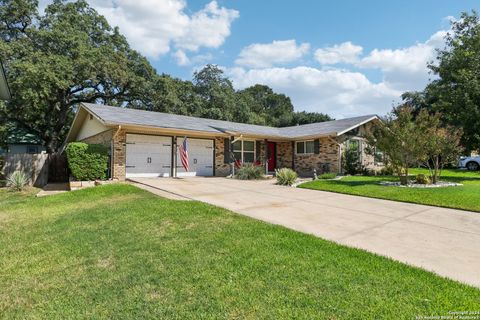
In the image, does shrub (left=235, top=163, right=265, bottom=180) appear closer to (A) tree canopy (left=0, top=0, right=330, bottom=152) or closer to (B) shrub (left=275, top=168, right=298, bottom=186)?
(B) shrub (left=275, top=168, right=298, bottom=186)

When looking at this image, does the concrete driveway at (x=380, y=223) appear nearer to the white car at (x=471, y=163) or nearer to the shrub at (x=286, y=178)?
the shrub at (x=286, y=178)

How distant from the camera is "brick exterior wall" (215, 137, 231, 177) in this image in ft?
56.2

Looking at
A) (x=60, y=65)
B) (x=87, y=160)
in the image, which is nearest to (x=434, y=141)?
(x=87, y=160)

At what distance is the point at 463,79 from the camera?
1716 centimetres

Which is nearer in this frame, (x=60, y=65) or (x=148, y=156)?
(x=148, y=156)

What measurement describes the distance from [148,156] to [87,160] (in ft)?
9.34

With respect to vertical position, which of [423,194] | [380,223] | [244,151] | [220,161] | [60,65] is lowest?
[380,223]

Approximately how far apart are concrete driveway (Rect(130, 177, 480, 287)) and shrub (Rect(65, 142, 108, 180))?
417 centimetres

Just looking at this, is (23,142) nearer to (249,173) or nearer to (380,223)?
(249,173)

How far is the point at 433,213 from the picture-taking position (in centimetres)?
735

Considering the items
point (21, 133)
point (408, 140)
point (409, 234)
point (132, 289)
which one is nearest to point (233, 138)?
point (408, 140)

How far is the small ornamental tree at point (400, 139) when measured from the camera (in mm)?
11508

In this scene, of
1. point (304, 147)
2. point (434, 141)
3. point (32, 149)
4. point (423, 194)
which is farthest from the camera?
point (32, 149)

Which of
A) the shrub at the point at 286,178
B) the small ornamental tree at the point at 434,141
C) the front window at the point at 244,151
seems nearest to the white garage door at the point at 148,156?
the front window at the point at 244,151
